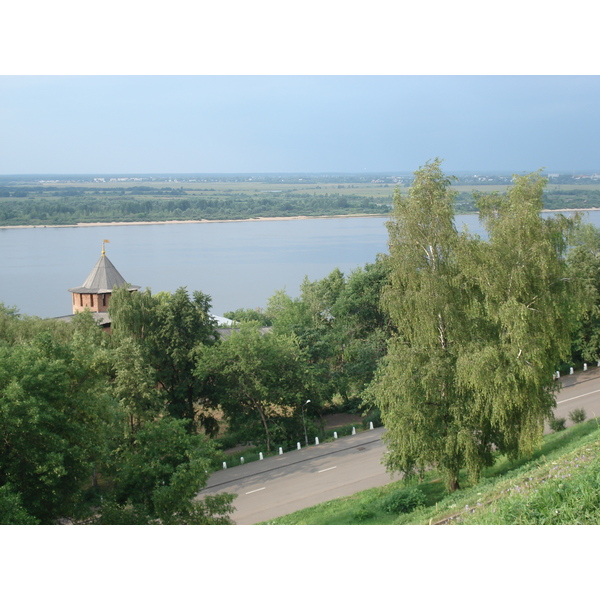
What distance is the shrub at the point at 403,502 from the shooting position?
28.7ft

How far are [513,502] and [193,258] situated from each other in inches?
1526

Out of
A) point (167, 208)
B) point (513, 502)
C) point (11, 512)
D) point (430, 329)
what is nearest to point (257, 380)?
point (430, 329)

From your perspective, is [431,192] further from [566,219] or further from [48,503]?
[48,503]

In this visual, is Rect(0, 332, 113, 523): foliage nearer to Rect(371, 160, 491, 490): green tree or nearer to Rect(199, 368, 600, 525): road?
Rect(199, 368, 600, 525): road

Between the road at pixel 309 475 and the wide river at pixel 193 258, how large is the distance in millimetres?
10474

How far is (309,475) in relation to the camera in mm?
11992

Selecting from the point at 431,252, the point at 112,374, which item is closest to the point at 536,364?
the point at 431,252

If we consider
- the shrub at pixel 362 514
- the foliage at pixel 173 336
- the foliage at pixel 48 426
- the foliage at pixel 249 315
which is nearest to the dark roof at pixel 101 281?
the foliage at pixel 173 336

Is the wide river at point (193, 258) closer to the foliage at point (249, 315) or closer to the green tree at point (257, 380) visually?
the foliage at point (249, 315)

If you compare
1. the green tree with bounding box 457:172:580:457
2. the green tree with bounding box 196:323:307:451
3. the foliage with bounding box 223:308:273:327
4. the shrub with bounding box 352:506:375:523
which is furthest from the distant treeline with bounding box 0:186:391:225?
the shrub with bounding box 352:506:375:523

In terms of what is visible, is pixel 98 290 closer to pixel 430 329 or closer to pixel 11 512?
pixel 430 329

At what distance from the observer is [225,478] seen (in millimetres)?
12195

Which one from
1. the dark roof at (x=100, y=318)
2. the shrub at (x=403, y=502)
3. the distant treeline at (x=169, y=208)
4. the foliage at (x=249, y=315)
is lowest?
the shrub at (x=403, y=502)

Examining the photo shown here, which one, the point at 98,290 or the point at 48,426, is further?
the point at 98,290
